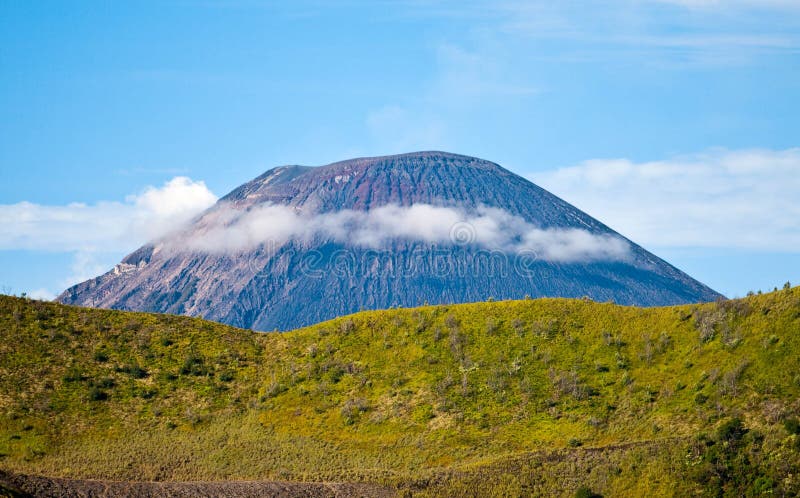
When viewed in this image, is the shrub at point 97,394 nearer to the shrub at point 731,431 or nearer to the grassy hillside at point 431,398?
the grassy hillside at point 431,398

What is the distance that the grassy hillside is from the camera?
222 feet

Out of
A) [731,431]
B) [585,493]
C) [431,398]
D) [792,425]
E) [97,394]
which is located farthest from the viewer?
[97,394]

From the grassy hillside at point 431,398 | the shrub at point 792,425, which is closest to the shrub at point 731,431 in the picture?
the grassy hillside at point 431,398

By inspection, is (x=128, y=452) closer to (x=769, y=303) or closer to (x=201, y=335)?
(x=201, y=335)

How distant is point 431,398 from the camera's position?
86.5m

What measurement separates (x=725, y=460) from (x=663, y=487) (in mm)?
4864

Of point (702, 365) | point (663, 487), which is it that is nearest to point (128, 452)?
point (663, 487)

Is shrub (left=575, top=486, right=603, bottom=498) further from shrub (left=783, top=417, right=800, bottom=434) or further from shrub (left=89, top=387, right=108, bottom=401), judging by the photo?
shrub (left=89, top=387, right=108, bottom=401)

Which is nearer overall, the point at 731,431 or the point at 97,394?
the point at 731,431

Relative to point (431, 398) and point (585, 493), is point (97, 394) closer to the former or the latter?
point (431, 398)

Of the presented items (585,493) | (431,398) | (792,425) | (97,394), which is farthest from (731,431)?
(97,394)

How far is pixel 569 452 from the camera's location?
7138 centimetres

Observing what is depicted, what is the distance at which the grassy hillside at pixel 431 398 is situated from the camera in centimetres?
6762

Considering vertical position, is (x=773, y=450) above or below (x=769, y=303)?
below
